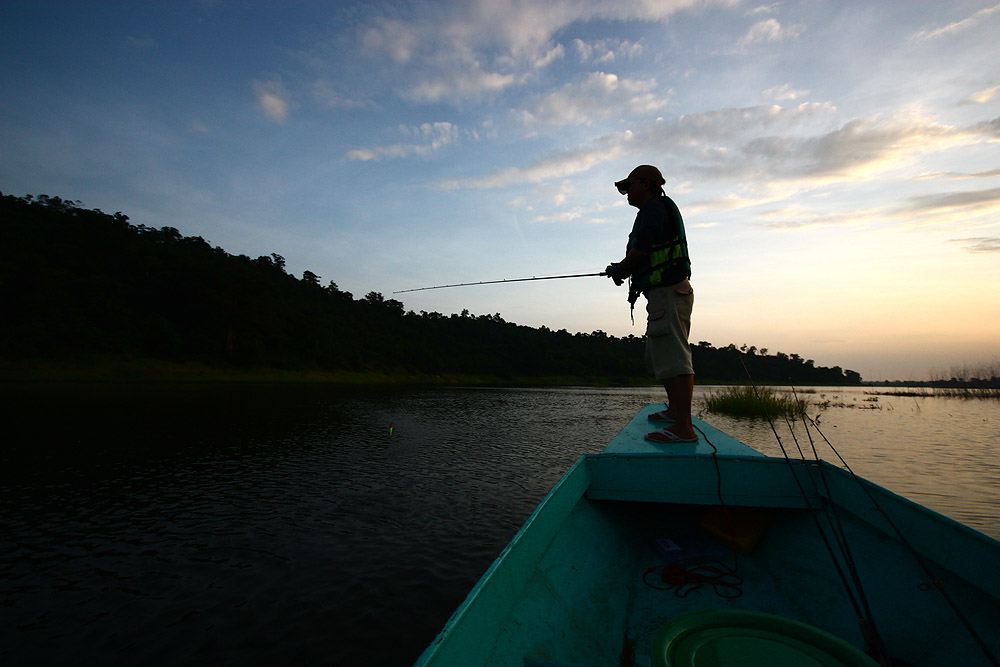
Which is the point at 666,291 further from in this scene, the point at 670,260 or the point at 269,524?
the point at 269,524

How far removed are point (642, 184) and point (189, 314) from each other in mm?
59850

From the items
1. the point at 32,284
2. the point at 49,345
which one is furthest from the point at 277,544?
the point at 32,284

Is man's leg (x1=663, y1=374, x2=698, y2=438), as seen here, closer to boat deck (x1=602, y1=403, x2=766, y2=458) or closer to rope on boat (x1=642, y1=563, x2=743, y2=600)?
boat deck (x1=602, y1=403, x2=766, y2=458)

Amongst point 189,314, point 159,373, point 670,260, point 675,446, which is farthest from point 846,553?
point 189,314

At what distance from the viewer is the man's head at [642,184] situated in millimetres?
4535

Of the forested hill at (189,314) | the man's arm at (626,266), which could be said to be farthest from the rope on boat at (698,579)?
the forested hill at (189,314)

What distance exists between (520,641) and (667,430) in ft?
10.2

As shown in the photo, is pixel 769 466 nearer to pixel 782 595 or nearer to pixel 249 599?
pixel 782 595

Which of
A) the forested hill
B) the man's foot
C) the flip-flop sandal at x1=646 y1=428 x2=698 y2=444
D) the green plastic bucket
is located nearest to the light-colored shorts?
the flip-flop sandal at x1=646 y1=428 x2=698 y2=444

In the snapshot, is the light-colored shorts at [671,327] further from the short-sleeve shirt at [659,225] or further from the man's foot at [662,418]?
the man's foot at [662,418]

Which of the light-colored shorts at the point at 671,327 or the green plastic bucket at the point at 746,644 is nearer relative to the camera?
the green plastic bucket at the point at 746,644

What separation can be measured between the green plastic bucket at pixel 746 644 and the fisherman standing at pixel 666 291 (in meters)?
2.73

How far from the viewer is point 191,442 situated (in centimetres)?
1091

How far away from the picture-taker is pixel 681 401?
438 cm
